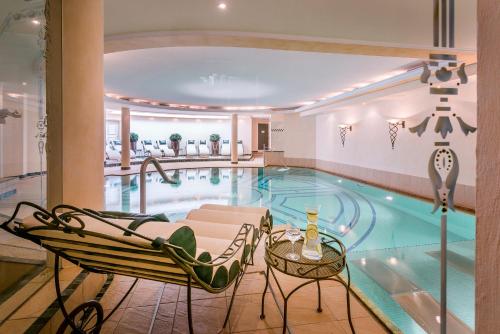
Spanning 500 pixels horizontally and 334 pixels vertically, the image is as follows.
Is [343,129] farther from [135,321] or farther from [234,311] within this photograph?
[135,321]

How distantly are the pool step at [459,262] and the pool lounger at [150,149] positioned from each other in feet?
42.0

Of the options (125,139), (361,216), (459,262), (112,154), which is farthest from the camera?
(112,154)

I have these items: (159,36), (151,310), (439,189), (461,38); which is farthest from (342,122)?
(151,310)

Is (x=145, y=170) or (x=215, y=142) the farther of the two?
(x=215, y=142)

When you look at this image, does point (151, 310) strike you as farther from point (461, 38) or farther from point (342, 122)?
point (342, 122)

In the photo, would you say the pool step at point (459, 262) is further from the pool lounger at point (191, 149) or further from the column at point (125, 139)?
the pool lounger at point (191, 149)

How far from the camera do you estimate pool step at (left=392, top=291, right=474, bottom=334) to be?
1611 millimetres

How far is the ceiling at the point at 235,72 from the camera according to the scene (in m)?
4.29

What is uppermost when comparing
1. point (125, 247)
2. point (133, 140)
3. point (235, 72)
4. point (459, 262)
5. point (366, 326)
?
point (235, 72)

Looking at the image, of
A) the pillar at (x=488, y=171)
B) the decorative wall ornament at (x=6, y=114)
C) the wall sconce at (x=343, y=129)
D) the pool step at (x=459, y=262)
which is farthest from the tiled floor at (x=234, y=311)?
the wall sconce at (x=343, y=129)

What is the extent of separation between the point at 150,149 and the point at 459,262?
13232 mm

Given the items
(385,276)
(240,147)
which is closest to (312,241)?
(385,276)

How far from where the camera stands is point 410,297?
1983 millimetres

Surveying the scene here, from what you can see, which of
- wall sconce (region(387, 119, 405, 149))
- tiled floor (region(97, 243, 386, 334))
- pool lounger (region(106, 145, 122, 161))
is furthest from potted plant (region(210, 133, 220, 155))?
tiled floor (region(97, 243, 386, 334))
